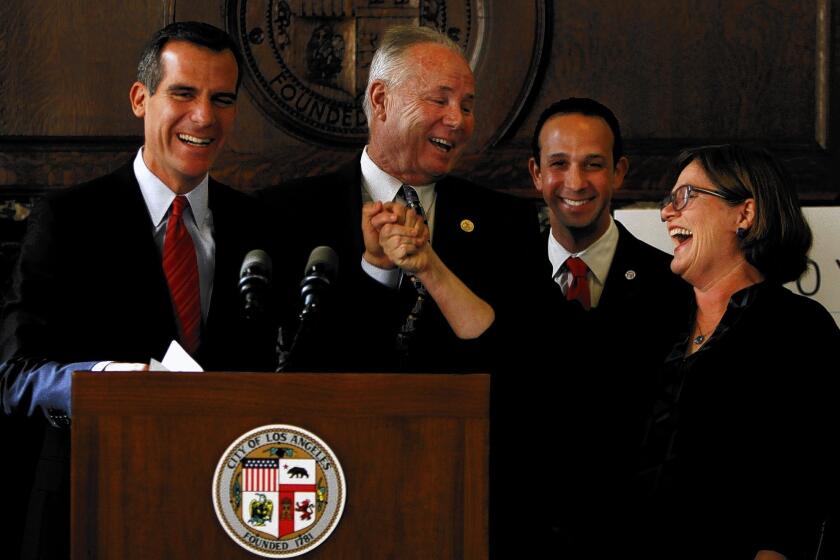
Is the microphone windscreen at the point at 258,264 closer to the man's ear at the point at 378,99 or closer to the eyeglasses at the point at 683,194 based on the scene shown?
the man's ear at the point at 378,99

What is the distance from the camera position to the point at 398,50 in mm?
2576

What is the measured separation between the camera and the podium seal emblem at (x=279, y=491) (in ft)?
5.22

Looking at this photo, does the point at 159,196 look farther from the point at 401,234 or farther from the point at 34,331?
the point at 401,234

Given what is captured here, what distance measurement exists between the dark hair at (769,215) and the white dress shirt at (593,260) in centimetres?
55

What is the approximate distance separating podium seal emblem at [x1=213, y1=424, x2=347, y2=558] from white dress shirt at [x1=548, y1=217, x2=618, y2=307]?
4.72ft

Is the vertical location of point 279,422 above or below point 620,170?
below

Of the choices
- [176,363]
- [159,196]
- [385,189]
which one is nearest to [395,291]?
[385,189]

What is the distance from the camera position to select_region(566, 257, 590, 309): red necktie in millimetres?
2893

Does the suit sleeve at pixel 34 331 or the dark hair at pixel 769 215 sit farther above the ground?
the dark hair at pixel 769 215

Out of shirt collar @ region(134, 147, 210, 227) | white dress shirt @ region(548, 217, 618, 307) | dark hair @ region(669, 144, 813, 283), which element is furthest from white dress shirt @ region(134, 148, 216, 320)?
dark hair @ region(669, 144, 813, 283)

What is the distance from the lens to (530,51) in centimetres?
354

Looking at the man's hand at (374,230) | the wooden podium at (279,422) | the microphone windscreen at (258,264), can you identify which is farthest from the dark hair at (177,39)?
the wooden podium at (279,422)

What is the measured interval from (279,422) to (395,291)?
2.45 feet

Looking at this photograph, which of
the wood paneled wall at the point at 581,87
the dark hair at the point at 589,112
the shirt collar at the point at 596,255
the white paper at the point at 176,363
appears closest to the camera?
the white paper at the point at 176,363
